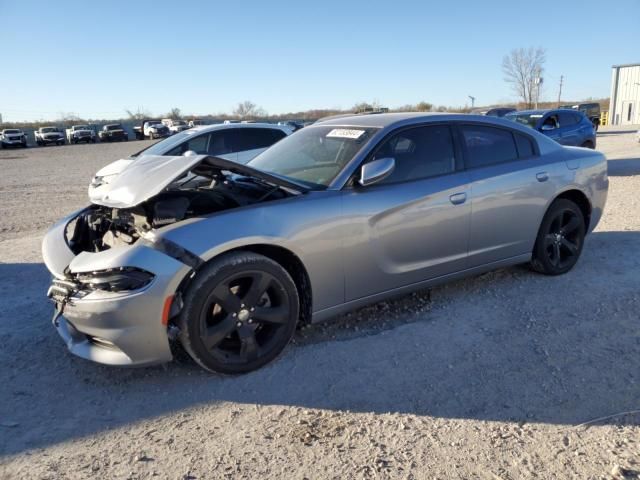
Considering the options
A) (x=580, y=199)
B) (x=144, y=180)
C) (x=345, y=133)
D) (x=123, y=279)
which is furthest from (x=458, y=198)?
(x=123, y=279)

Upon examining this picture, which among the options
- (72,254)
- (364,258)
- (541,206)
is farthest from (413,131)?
(72,254)

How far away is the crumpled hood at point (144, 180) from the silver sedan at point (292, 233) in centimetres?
1

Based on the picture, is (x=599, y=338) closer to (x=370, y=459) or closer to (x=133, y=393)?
(x=370, y=459)

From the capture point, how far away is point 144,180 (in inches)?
135

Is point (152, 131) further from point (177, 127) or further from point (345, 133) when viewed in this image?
point (345, 133)

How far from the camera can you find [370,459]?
2471 millimetres

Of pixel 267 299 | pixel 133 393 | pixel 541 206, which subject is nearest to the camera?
pixel 133 393

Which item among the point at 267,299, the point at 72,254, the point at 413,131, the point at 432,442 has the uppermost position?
the point at 413,131

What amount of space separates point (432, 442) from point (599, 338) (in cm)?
179

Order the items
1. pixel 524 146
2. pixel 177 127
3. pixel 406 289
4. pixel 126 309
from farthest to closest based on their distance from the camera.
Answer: pixel 177 127
pixel 524 146
pixel 406 289
pixel 126 309

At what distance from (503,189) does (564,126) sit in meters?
10.0

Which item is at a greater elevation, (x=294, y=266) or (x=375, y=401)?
(x=294, y=266)

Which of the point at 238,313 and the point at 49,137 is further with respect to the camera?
the point at 49,137

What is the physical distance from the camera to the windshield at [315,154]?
3.83 metres
